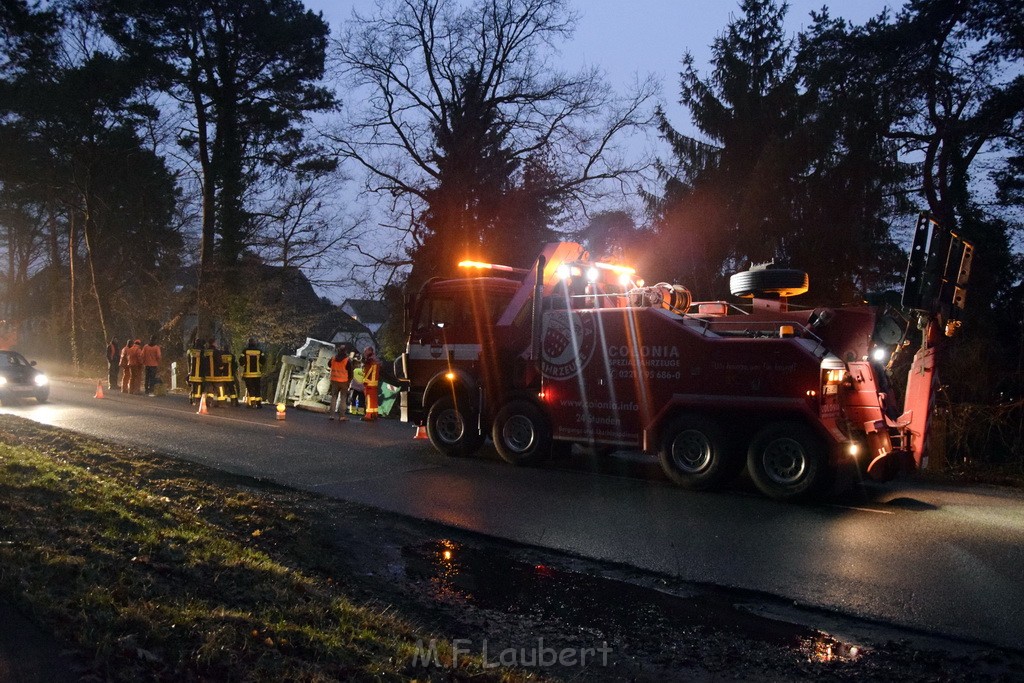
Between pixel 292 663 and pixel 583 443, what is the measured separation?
7.08 meters

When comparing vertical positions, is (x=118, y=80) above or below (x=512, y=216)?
above

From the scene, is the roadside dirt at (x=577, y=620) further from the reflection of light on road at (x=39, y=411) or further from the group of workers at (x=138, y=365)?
the group of workers at (x=138, y=365)

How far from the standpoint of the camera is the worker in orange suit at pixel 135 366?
25.8 metres

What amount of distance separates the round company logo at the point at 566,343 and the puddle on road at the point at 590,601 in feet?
12.7

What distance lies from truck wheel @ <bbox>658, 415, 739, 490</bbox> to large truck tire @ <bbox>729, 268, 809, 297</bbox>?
2.00 metres

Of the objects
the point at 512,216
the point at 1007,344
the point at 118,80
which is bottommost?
the point at 1007,344

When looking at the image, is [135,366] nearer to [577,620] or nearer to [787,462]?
[787,462]

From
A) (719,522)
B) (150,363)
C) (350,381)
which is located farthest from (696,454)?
(150,363)

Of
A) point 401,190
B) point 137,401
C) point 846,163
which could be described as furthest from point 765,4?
point 137,401

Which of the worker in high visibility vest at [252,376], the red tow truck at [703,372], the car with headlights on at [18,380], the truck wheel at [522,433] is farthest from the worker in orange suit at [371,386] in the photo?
the car with headlights on at [18,380]

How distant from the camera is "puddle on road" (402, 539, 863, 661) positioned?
5453 millimetres

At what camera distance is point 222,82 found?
3203cm

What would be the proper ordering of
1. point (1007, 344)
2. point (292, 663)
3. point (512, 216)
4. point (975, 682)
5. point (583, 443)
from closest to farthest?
point (292, 663) → point (975, 682) → point (583, 443) → point (1007, 344) → point (512, 216)

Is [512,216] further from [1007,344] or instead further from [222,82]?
[1007,344]
